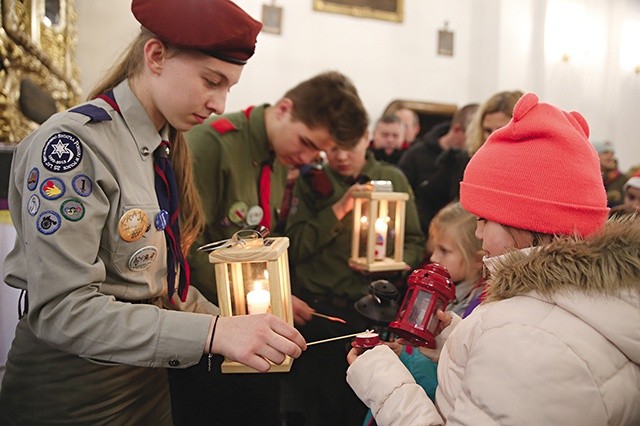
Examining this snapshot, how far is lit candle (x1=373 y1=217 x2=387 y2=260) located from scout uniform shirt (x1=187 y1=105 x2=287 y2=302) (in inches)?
20.2

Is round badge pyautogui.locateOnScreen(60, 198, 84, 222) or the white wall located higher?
the white wall

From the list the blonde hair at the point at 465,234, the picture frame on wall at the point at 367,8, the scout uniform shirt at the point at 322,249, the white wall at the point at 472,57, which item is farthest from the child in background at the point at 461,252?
the picture frame on wall at the point at 367,8

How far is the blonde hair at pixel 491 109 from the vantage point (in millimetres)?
2744

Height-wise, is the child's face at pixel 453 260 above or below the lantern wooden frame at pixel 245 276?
below

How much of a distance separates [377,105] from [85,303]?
7.93 meters

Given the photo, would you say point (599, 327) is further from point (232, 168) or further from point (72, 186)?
point (232, 168)

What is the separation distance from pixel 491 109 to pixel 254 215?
1469 millimetres

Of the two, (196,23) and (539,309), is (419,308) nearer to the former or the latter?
(539,309)

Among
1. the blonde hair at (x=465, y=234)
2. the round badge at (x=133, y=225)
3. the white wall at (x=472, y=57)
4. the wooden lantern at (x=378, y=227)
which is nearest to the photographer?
the round badge at (x=133, y=225)

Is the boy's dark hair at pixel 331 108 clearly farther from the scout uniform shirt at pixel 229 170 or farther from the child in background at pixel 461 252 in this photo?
the child in background at pixel 461 252

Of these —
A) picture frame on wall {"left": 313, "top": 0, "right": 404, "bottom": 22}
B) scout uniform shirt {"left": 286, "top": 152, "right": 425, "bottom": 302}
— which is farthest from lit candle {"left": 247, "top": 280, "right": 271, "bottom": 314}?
picture frame on wall {"left": 313, "top": 0, "right": 404, "bottom": 22}

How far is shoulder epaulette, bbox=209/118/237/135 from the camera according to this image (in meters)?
2.18

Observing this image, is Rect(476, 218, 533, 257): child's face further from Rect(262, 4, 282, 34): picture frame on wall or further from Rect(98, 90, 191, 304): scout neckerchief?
Rect(262, 4, 282, 34): picture frame on wall

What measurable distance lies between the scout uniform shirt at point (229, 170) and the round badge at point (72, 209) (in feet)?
2.58
